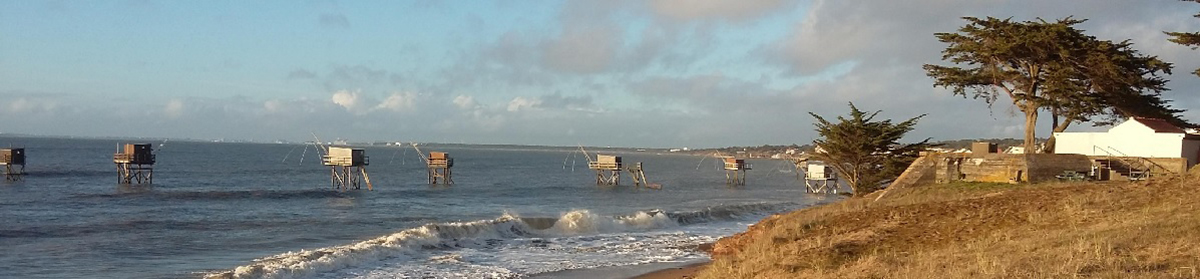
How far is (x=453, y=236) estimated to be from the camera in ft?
87.6

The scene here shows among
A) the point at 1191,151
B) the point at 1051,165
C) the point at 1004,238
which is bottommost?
the point at 1004,238

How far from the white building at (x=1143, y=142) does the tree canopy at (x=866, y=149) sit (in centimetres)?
546

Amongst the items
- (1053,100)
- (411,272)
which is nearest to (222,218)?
(411,272)

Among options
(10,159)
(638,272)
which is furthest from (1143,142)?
(10,159)

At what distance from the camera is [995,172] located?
2628 centimetres

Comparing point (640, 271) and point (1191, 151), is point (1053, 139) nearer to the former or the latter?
point (1191, 151)

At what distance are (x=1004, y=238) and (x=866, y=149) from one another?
51.0ft

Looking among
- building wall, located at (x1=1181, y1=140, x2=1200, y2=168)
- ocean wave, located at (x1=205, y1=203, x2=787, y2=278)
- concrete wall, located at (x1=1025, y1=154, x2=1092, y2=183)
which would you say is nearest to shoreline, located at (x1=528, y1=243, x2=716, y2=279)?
ocean wave, located at (x1=205, y1=203, x2=787, y2=278)

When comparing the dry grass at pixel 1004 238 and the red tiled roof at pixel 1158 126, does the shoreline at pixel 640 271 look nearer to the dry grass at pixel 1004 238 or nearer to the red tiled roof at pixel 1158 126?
the dry grass at pixel 1004 238

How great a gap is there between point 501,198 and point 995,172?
106 ft

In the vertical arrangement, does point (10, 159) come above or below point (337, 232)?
above

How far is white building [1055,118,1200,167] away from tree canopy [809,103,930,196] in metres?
5.46

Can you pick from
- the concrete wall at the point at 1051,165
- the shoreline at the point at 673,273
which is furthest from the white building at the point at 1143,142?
the shoreline at the point at 673,273

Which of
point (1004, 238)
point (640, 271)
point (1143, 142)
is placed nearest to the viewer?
point (1004, 238)
